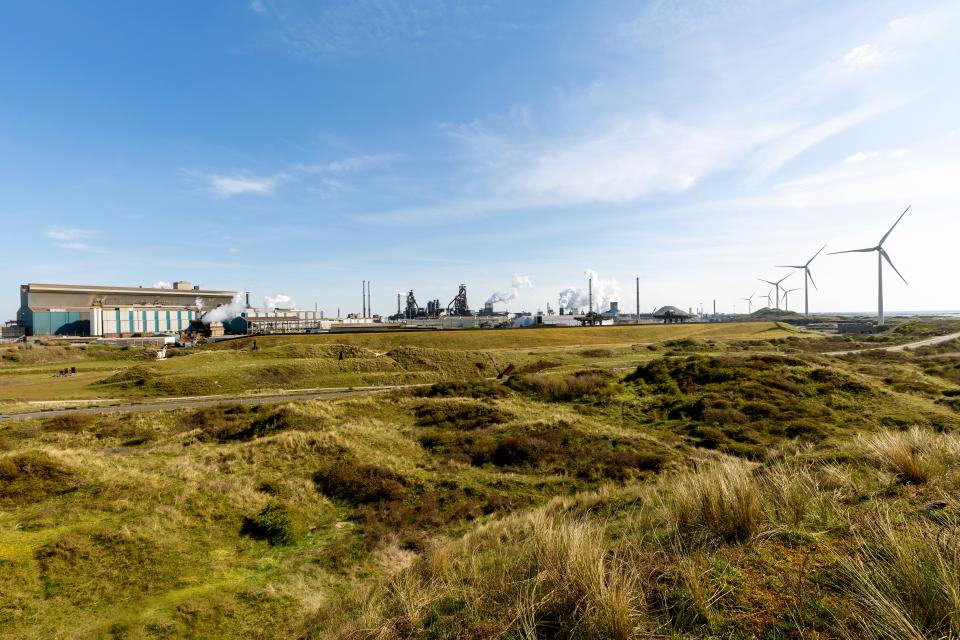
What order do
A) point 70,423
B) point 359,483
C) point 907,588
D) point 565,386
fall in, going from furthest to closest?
point 565,386, point 70,423, point 359,483, point 907,588

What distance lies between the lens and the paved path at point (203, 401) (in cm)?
3141

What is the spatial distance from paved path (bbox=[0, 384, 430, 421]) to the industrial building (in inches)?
3492

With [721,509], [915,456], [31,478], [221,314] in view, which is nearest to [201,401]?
[31,478]

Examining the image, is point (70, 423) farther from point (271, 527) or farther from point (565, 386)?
point (565, 386)

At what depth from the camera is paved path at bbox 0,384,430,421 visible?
31406 mm

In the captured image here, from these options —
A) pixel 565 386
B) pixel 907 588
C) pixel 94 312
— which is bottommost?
pixel 565 386

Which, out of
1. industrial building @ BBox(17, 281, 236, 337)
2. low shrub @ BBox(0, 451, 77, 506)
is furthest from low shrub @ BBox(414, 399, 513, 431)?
industrial building @ BBox(17, 281, 236, 337)

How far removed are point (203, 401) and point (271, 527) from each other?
2813cm

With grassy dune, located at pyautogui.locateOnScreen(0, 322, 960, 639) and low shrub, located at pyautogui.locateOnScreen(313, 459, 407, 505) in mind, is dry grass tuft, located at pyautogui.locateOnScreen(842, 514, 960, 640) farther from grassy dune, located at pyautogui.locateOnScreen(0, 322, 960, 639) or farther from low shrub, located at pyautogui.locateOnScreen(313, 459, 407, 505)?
low shrub, located at pyautogui.locateOnScreen(313, 459, 407, 505)

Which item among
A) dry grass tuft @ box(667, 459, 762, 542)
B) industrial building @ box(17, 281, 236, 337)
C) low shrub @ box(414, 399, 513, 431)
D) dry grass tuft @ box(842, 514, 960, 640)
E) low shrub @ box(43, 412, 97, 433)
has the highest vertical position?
Result: industrial building @ box(17, 281, 236, 337)

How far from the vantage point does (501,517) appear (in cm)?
1471

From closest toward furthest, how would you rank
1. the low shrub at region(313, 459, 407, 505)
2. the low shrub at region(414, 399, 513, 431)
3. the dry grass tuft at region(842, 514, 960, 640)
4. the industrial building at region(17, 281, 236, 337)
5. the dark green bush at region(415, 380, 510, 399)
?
the dry grass tuft at region(842, 514, 960, 640) → the low shrub at region(313, 459, 407, 505) → the low shrub at region(414, 399, 513, 431) → the dark green bush at region(415, 380, 510, 399) → the industrial building at region(17, 281, 236, 337)

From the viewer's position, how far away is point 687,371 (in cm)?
3850

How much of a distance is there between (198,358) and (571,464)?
172 feet
